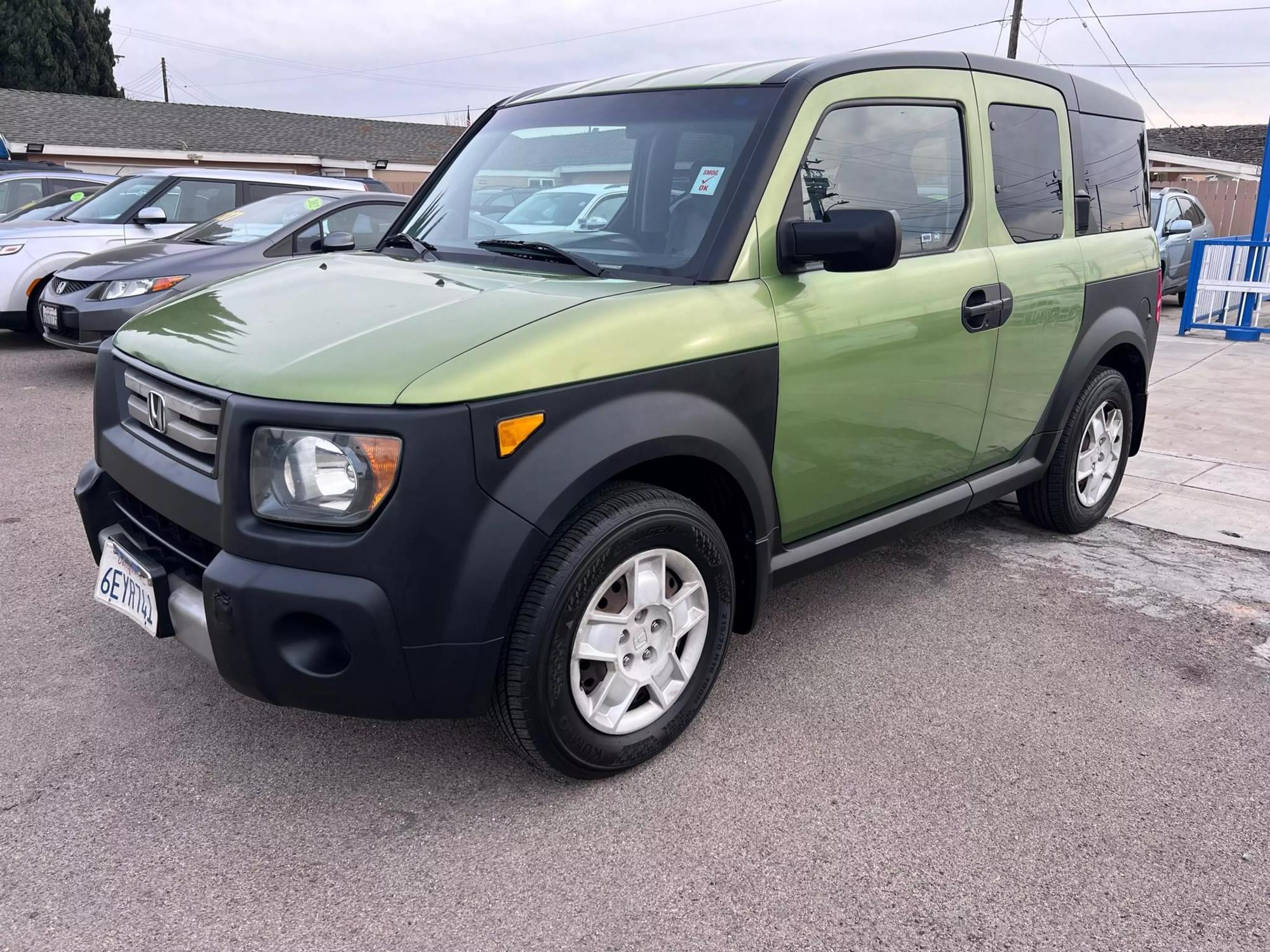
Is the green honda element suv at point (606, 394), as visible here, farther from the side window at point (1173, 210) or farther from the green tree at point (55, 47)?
the green tree at point (55, 47)

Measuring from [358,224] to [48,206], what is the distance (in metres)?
6.21

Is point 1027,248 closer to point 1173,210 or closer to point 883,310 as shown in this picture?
point 883,310

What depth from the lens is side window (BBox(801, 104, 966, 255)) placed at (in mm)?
3076

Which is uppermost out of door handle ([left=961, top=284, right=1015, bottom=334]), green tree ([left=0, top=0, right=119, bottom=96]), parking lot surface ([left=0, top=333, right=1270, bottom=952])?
green tree ([left=0, top=0, right=119, bottom=96])

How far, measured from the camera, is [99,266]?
7555 millimetres

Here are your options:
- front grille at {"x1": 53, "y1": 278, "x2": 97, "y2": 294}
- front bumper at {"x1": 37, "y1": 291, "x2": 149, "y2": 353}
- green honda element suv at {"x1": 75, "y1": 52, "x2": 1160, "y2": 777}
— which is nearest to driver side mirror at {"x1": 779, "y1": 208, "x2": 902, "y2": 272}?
green honda element suv at {"x1": 75, "y1": 52, "x2": 1160, "y2": 777}

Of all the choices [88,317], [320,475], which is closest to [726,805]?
[320,475]

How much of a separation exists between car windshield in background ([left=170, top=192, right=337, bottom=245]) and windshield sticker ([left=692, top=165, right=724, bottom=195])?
5818 millimetres

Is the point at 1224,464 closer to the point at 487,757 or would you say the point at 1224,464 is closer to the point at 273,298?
the point at 487,757

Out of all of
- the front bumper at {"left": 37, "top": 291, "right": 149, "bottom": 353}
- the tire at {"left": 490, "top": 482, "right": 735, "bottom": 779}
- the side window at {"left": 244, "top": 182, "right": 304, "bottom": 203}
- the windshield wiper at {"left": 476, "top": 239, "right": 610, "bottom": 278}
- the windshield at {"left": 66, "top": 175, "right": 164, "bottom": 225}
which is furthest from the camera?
the side window at {"left": 244, "top": 182, "right": 304, "bottom": 203}

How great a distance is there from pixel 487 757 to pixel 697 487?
0.96m

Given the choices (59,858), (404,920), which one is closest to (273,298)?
(59,858)

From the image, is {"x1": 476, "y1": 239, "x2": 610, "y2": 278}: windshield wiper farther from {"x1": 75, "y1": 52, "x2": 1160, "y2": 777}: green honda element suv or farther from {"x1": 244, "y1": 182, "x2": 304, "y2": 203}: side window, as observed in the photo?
{"x1": 244, "y1": 182, "x2": 304, "y2": 203}: side window

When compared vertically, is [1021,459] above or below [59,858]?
above
